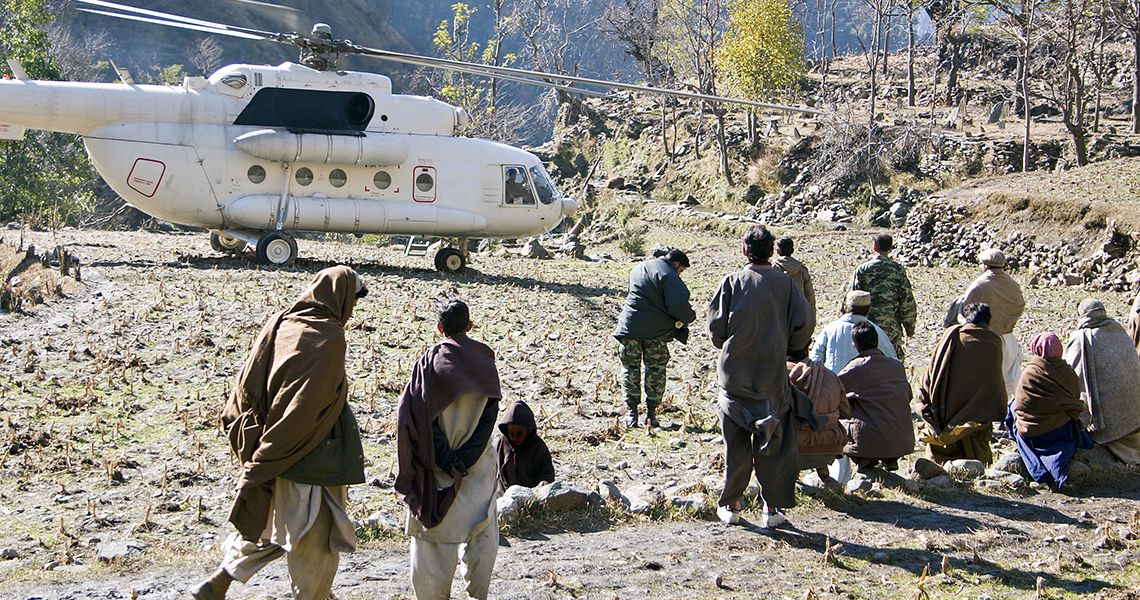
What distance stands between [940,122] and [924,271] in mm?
18098

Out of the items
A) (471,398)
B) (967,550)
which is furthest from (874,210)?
(471,398)

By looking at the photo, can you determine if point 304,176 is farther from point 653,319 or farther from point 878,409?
point 878,409

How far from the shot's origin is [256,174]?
17547 millimetres

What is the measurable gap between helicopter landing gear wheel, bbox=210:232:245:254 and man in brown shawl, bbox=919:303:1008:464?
13.3 meters

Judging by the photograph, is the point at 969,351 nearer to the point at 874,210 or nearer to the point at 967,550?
the point at 967,550

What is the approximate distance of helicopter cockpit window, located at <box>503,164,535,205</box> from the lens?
19.3 metres

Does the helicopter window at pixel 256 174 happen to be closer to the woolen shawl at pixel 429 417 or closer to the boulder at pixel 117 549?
the boulder at pixel 117 549

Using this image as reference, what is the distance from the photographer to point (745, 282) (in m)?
6.71

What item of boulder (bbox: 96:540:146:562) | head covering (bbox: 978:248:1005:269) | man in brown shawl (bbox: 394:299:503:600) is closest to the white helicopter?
head covering (bbox: 978:248:1005:269)

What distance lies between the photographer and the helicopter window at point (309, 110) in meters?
17.5

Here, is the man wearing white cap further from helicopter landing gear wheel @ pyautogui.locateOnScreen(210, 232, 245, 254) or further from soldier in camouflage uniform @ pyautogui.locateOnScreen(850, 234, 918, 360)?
helicopter landing gear wheel @ pyautogui.locateOnScreen(210, 232, 245, 254)

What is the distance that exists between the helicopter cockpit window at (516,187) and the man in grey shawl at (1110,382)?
11.7 metres

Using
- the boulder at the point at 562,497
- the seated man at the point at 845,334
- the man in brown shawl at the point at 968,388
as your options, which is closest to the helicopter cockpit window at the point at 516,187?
the seated man at the point at 845,334

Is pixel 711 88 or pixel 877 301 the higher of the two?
pixel 711 88
